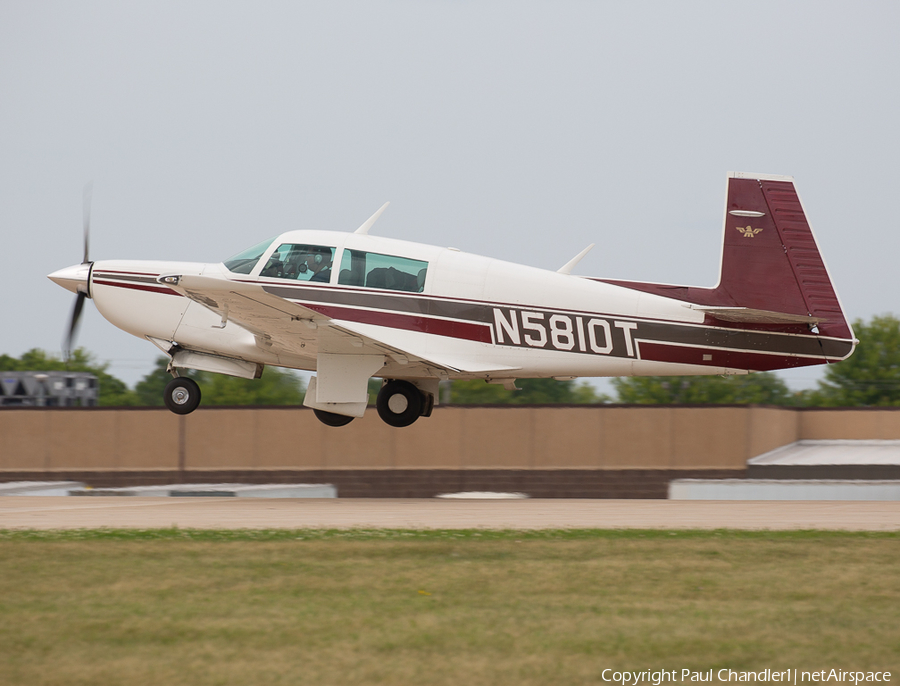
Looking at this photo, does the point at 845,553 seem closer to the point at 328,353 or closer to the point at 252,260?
the point at 328,353

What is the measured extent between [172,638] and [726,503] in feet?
44.6

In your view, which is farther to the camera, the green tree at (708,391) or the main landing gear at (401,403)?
the green tree at (708,391)

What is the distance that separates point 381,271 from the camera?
15.5 metres

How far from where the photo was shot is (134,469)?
3128 cm

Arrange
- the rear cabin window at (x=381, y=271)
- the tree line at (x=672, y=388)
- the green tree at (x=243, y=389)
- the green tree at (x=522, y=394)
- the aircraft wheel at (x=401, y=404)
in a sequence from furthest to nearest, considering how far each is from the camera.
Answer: the green tree at (x=522, y=394), the tree line at (x=672, y=388), the green tree at (x=243, y=389), the aircraft wheel at (x=401, y=404), the rear cabin window at (x=381, y=271)

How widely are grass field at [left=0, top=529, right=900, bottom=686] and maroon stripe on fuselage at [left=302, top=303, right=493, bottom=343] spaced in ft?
15.0

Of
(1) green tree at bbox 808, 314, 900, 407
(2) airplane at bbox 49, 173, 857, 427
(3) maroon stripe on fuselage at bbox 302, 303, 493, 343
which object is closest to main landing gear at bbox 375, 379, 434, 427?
(2) airplane at bbox 49, 173, 857, 427

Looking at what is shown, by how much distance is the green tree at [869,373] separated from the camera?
67.1 metres

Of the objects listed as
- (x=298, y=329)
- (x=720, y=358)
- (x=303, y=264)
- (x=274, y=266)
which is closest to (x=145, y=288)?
(x=274, y=266)

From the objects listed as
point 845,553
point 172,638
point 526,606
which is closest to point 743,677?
point 526,606

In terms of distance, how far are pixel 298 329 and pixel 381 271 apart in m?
1.74

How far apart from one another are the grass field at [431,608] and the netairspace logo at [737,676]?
0.11m

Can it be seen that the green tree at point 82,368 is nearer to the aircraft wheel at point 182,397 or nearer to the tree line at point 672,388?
the tree line at point 672,388

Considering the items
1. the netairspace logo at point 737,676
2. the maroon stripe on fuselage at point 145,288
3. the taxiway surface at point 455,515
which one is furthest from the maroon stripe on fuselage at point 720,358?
the netairspace logo at point 737,676
